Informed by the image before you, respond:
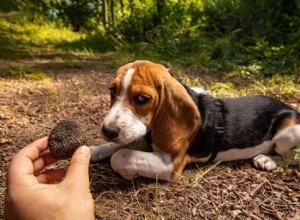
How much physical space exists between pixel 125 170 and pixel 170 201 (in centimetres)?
52

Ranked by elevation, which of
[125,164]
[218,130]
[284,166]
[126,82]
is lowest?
[284,166]

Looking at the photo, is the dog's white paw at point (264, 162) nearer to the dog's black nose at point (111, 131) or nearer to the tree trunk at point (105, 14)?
the dog's black nose at point (111, 131)

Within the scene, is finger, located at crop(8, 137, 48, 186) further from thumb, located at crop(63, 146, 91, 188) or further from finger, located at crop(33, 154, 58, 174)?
thumb, located at crop(63, 146, 91, 188)

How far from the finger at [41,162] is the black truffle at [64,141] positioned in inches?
4.1

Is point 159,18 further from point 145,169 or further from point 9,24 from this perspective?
point 145,169

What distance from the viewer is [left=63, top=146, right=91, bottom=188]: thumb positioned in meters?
2.26

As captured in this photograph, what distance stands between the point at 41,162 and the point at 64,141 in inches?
10.0

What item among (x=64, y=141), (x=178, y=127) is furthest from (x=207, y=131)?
(x=64, y=141)

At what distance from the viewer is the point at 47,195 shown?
2162mm

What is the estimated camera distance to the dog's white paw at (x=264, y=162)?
12.0ft

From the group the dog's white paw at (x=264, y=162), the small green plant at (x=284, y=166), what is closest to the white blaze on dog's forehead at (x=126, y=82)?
the dog's white paw at (x=264, y=162)

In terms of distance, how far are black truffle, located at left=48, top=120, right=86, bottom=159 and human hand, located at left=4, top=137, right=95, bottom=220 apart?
0.30 metres

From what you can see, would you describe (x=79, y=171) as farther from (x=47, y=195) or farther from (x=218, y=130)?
(x=218, y=130)

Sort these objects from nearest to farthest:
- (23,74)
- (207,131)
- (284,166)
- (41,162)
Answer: (41,162) → (207,131) → (284,166) → (23,74)
